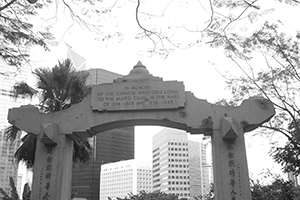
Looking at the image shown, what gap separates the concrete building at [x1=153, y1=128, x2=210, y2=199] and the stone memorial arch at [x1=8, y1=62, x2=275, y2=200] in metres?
62.1

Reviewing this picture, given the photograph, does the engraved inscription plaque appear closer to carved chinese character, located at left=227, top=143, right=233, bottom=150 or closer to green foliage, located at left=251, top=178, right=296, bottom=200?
carved chinese character, located at left=227, top=143, right=233, bottom=150

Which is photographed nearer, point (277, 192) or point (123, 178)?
point (277, 192)

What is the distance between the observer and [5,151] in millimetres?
12273

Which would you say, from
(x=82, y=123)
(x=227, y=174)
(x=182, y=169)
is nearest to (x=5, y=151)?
(x=82, y=123)

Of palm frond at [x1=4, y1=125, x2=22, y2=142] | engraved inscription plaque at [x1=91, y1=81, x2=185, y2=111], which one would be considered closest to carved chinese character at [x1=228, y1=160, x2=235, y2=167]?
engraved inscription plaque at [x1=91, y1=81, x2=185, y2=111]

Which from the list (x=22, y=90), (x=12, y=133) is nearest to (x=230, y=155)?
(x=22, y=90)

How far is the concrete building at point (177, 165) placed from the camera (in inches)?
2702

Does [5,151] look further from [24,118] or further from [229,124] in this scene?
[229,124]

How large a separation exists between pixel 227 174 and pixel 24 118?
4374 millimetres

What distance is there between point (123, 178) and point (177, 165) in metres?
14.4

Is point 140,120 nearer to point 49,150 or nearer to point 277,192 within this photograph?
point 49,150

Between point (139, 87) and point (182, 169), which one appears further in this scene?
point (182, 169)

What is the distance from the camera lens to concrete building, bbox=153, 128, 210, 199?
225 ft

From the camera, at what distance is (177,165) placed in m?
70.3
